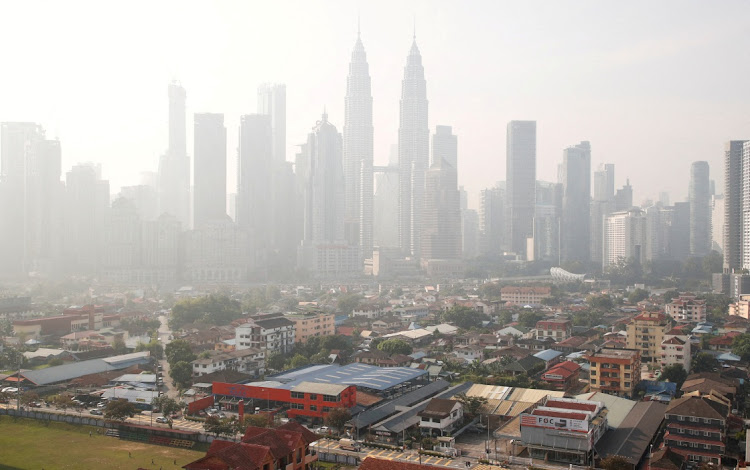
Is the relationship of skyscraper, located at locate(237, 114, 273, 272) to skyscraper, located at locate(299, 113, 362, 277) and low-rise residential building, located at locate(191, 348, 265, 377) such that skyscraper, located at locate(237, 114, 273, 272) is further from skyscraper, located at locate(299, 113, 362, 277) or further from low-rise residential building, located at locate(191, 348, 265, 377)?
low-rise residential building, located at locate(191, 348, 265, 377)

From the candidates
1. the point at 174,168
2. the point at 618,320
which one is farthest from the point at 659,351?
the point at 174,168

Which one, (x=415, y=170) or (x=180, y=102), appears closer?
(x=415, y=170)

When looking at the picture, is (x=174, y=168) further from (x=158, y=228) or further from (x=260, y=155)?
(x=158, y=228)

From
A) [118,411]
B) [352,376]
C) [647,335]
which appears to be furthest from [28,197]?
[647,335]

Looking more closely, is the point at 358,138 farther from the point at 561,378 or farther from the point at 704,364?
the point at 561,378

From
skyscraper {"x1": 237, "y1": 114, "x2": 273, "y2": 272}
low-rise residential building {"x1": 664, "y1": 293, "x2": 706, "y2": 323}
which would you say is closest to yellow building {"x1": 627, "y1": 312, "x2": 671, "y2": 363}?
low-rise residential building {"x1": 664, "y1": 293, "x2": 706, "y2": 323}

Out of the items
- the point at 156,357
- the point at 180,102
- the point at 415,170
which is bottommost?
the point at 156,357
